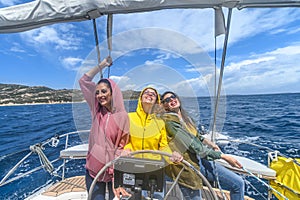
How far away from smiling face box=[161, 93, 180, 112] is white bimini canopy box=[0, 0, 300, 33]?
611 mm

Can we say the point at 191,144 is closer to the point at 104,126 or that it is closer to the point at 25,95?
the point at 104,126

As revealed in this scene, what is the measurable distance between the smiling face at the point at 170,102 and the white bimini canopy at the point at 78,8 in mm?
611

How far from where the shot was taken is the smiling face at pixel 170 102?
1470 mm

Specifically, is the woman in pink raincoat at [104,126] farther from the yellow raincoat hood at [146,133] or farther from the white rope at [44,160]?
the white rope at [44,160]

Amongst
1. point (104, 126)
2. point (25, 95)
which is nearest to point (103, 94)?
point (104, 126)

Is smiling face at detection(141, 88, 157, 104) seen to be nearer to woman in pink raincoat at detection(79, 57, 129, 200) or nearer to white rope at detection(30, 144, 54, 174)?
woman in pink raincoat at detection(79, 57, 129, 200)

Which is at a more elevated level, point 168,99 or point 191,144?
point 168,99

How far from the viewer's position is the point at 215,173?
164 cm

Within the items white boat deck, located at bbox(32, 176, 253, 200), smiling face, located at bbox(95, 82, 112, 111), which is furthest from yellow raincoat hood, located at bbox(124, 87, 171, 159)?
white boat deck, located at bbox(32, 176, 253, 200)

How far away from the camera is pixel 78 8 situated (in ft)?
4.58

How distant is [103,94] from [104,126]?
0.71ft

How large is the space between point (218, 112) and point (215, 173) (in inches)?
20.2

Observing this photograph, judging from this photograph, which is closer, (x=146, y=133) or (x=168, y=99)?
(x=146, y=133)

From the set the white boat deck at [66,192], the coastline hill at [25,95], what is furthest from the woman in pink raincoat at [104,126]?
the coastline hill at [25,95]
